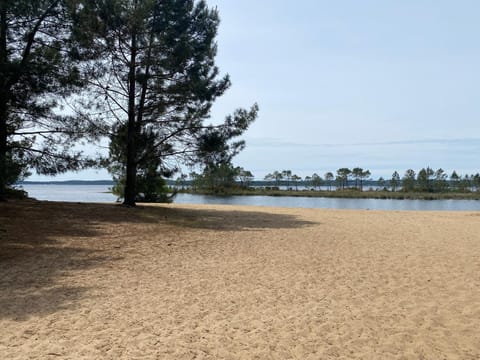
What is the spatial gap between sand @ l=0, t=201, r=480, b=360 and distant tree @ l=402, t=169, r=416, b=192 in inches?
3443

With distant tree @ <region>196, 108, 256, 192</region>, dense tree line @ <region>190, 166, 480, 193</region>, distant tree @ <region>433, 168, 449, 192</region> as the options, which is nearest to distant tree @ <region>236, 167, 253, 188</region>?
dense tree line @ <region>190, 166, 480, 193</region>

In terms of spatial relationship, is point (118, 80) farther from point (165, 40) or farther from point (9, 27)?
point (9, 27)

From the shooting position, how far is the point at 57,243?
29.2 feet

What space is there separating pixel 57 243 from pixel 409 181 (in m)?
93.7

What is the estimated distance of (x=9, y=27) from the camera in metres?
11.9

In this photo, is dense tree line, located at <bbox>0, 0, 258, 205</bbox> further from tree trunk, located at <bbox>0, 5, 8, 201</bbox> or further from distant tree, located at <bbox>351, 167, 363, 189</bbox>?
distant tree, located at <bbox>351, 167, 363, 189</bbox>

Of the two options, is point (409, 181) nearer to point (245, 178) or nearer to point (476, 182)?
point (476, 182)

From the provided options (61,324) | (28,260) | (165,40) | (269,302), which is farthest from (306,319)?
(165,40)

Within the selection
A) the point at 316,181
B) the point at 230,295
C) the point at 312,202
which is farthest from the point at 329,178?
the point at 230,295

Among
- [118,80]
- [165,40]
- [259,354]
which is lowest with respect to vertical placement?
[259,354]

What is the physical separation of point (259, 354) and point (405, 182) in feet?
319

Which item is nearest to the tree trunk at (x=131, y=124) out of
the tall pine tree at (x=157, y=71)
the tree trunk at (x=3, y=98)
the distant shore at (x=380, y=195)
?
the tall pine tree at (x=157, y=71)

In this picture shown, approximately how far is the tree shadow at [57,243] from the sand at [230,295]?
39 mm

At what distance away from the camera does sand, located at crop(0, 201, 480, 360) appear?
12.5 ft
